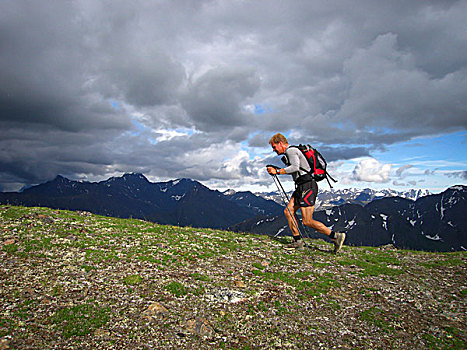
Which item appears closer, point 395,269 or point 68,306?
point 68,306

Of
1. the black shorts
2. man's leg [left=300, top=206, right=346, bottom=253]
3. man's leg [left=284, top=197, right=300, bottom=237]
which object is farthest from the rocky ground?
the black shorts

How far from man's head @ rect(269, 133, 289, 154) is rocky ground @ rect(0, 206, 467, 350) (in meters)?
5.46

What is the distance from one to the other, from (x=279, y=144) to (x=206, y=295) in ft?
27.8

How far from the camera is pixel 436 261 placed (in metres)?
13.3

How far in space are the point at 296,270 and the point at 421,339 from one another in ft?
16.2

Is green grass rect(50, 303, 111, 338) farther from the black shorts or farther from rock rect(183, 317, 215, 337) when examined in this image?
the black shorts

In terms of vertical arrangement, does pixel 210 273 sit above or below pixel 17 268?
below

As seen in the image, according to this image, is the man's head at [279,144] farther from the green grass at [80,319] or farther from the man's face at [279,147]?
the green grass at [80,319]

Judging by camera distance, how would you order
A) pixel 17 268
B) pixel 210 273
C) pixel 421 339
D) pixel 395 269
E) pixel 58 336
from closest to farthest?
1. pixel 58 336
2. pixel 421 339
3. pixel 17 268
4. pixel 210 273
5. pixel 395 269

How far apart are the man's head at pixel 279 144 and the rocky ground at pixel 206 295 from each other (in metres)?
5.46

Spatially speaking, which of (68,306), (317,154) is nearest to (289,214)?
(317,154)

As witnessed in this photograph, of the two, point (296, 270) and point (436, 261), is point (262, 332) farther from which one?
point (436, 261)

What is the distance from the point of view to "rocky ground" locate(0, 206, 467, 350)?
6.58 meters

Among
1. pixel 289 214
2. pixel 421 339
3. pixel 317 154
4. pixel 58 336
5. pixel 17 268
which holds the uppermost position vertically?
pixel 317 154
